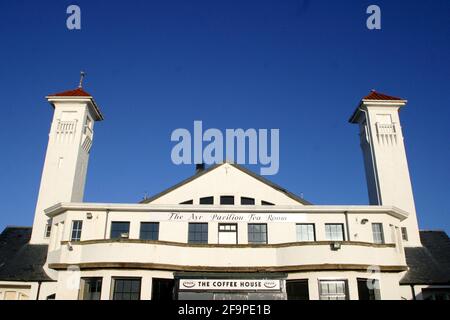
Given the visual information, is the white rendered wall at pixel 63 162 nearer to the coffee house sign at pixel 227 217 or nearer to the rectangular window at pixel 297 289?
the coffee house sign at pixel 227 217

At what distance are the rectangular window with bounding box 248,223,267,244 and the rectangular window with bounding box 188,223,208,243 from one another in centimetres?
284

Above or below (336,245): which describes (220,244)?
above

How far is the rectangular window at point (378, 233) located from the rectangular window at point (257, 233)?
23.0 ft

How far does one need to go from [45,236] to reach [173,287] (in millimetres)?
12496

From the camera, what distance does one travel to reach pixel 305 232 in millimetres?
25922

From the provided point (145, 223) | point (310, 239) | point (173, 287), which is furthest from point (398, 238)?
point (145, 223)

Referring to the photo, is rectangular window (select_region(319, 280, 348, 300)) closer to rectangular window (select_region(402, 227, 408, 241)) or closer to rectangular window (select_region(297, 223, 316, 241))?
rectangular window (select_region(297, 223, 316, 241))

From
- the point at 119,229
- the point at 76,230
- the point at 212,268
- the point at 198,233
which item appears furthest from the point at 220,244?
the point at 76,230

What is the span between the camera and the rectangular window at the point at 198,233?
83.7ft

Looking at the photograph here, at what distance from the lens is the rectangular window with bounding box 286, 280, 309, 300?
73.4ft

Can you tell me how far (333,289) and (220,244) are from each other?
273 inches

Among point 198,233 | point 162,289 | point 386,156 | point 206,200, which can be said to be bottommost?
point 162,289

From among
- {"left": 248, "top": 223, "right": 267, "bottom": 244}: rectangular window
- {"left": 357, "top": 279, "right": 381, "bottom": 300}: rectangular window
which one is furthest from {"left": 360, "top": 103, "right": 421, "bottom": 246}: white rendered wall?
{"left": 248, "top": 223, "right": 267, "bottom": 244}: rectangular window

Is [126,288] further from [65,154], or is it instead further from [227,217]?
[65,154]
